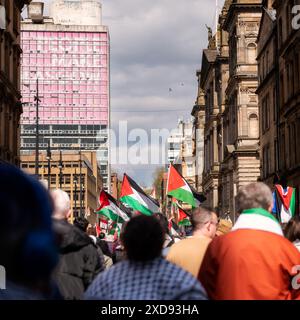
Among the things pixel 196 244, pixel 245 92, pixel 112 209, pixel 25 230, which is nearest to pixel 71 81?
pixel 245 92

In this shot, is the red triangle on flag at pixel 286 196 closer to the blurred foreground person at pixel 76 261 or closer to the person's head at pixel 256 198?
the blurred foreground person at pixel 76 261

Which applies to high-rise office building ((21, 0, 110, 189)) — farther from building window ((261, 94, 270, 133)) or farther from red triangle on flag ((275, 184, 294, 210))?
red triangle on flag ((275, 184, 294, 210))

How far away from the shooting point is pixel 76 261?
6.21m

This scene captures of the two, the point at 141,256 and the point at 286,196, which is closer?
the point at 141,256

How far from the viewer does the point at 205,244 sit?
709 centimetres

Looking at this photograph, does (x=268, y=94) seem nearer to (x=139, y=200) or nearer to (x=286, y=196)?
(x=286, y=196)

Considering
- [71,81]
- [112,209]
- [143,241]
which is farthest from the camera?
[71,81]

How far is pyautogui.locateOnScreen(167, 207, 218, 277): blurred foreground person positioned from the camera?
275 inches

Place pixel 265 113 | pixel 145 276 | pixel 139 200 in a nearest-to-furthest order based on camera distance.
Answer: pixel 145 276 < pixel 139 200 < pixel 265 113

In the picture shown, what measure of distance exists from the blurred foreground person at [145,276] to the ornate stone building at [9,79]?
36.0 m

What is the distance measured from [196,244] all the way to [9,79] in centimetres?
3751

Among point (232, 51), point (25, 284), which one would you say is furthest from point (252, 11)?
point (25, 284)

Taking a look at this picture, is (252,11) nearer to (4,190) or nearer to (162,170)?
(4,190)
